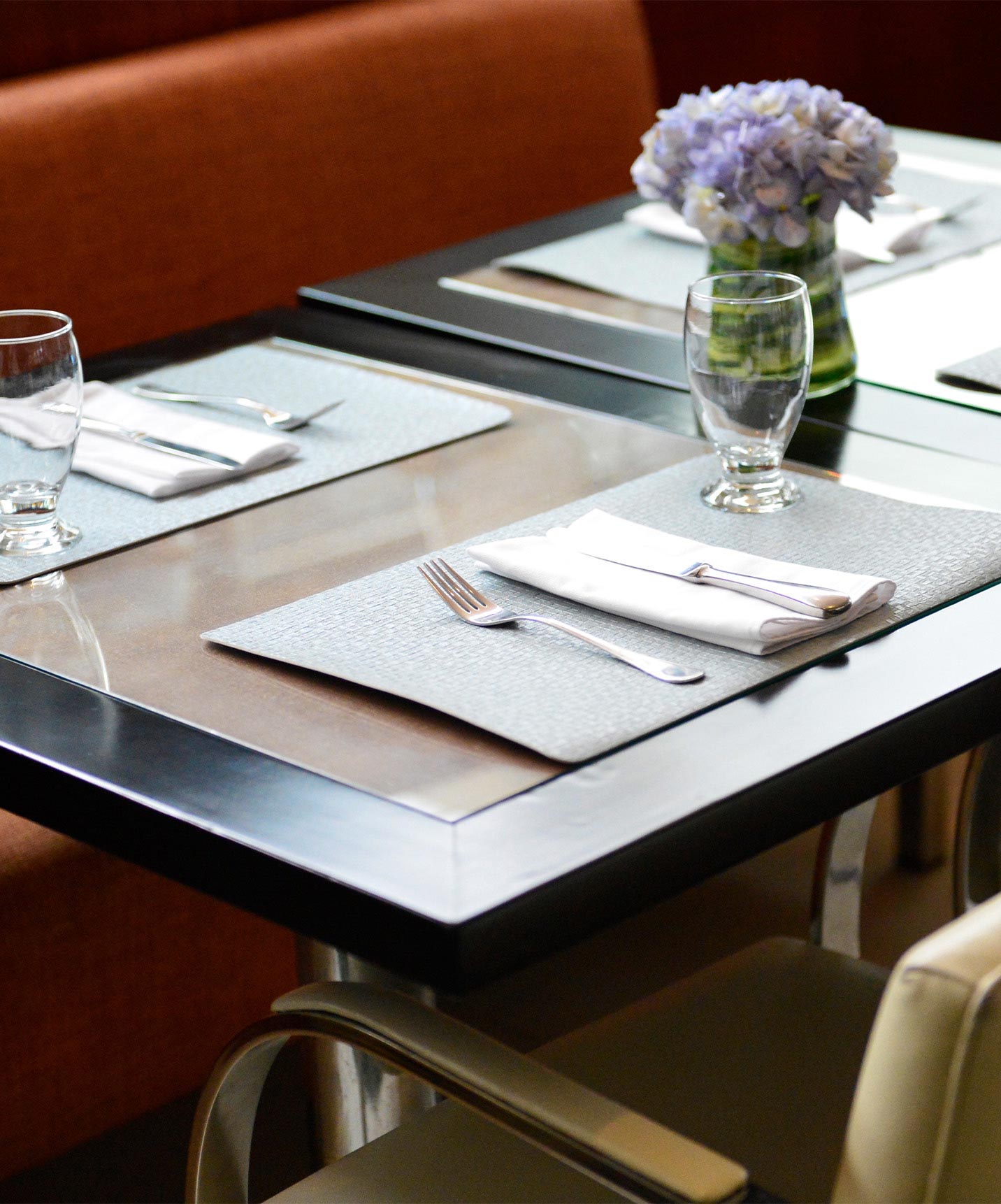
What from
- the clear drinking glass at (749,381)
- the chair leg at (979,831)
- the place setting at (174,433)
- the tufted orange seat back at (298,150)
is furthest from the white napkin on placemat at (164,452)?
the tufted orange seat back at (298,150)

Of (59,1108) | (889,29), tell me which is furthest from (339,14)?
(889,29)

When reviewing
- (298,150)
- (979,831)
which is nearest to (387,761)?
(979,831)

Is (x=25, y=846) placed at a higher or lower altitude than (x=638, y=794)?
lower

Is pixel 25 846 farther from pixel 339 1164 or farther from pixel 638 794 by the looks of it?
pixel 638 794

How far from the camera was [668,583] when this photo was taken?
3.44ft

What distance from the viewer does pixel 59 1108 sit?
1.66 metres

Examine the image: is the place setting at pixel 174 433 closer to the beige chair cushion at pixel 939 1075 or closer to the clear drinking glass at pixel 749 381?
the clear drinking glass at pixel 749 381

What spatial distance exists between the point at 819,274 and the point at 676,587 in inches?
20.2

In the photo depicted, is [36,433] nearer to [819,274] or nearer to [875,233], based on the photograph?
[819,274]

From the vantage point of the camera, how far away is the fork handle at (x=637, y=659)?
954mm

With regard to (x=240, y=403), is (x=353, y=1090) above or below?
below

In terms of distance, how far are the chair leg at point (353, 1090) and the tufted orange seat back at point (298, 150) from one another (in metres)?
1.29

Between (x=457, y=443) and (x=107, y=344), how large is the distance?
1.02m

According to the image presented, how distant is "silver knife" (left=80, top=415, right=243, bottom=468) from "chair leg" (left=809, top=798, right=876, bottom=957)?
0.58 m
